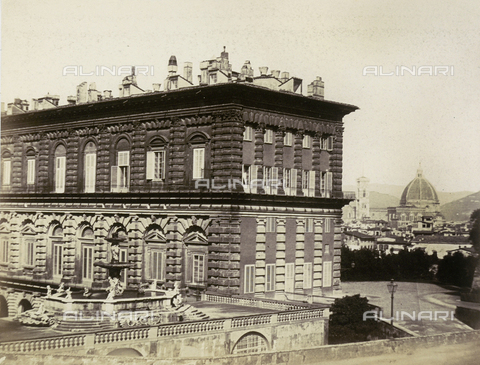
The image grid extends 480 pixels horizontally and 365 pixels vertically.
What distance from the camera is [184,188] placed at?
1569 inches

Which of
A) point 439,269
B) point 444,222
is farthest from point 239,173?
point 444,222

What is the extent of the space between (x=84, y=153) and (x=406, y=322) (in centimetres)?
2061

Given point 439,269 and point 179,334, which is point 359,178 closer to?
point 439,269

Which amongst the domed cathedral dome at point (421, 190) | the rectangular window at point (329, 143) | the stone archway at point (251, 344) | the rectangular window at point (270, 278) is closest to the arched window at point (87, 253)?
the rectangular window at point (270, 278)

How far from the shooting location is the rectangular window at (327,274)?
142 feet

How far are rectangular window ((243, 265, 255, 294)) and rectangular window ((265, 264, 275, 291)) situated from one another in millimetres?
1034

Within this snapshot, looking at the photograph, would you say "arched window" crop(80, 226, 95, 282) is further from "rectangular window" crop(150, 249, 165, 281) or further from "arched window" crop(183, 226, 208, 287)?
"arched window" crop(183, 226, 208, 287)

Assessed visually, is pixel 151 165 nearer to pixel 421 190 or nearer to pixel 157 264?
pixel 157 264

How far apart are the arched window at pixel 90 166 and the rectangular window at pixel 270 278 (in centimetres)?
1177

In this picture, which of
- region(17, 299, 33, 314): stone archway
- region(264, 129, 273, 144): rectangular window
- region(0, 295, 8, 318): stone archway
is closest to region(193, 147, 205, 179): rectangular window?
region(264, 129, 273, 144): rectangular window

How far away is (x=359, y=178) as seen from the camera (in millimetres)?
48156

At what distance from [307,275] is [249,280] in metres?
4.85

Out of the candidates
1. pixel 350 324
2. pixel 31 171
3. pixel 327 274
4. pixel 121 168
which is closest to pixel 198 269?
pixel 121 168

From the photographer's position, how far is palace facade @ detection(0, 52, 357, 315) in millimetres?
38406
